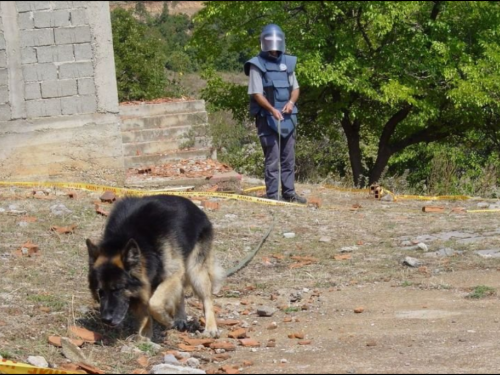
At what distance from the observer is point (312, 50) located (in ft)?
58.3

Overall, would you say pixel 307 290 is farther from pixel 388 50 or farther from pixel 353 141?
pixel 353 141

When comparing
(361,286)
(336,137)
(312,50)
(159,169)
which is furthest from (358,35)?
(361,286)

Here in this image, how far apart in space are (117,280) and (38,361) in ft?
2.25

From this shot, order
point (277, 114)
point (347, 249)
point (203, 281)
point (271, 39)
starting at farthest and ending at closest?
point (277, 114) < point (271, 39) < point (347, 249) < point (203, 281)

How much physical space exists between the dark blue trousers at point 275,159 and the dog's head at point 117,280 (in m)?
5.24

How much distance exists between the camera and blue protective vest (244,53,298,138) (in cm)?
1030

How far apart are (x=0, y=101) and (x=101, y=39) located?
155cm


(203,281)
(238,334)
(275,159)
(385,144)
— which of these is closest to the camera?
(238,334)

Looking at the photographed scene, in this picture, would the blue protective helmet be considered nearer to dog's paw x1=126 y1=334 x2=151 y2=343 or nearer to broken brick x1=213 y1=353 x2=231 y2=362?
dog's paw x1=126 y1=334 x2=151 y2=343

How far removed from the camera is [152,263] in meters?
5.55

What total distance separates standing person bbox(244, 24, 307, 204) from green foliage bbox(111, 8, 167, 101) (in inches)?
661

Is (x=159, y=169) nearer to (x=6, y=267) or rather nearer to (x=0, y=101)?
(x=0, y=101)

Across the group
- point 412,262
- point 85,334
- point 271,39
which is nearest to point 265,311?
point 85,334

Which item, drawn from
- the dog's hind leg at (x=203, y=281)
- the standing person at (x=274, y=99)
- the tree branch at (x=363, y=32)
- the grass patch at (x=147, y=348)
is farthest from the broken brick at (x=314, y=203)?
the tree branch at (x=363, y=32)
